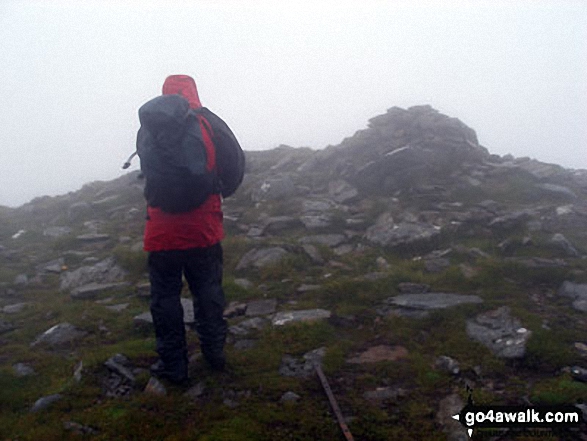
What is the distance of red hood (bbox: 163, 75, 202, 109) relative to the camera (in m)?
6.67

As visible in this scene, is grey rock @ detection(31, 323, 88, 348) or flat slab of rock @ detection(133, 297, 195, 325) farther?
flat slab of rock @ detection(133, 297, 195, 325)

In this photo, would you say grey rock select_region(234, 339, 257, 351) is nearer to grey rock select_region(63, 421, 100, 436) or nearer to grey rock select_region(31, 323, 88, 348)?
grey rock select_region(63, 421, 100, 436)

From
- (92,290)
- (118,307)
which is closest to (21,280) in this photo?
(92,290)

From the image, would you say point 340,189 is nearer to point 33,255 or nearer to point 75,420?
point 33,255

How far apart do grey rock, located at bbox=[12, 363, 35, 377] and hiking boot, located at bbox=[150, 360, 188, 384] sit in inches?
71.0

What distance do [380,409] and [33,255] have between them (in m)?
11.7

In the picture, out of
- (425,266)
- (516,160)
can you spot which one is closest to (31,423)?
(425,266)

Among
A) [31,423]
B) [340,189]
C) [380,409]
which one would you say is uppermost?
[340,189]

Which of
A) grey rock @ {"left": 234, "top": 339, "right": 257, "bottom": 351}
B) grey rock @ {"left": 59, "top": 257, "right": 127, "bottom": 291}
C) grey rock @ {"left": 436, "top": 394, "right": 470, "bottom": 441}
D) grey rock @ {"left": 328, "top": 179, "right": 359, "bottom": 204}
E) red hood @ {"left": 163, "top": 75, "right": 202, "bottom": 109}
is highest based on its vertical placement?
red hood @ {"left": 163, "top": 75, "right": 202, "bottom": 109}

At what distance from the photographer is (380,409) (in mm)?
5773

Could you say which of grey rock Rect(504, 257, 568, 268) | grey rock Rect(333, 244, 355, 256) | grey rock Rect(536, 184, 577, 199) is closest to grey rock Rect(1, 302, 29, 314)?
grey rock Rect(333, 244, 355, 256)

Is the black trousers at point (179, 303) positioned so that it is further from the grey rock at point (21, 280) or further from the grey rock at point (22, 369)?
the grey rock at point (21, 280)

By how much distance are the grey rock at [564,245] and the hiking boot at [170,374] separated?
322 inches

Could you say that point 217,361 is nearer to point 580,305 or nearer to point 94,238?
point 580,305
